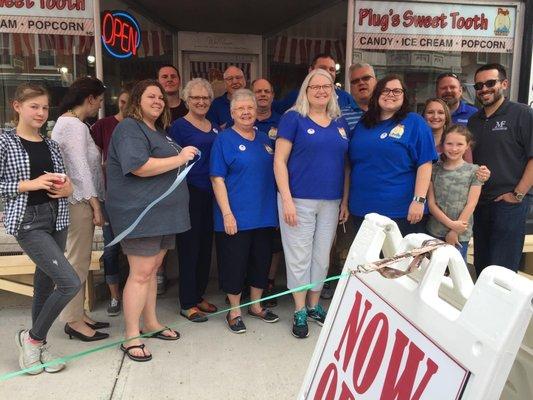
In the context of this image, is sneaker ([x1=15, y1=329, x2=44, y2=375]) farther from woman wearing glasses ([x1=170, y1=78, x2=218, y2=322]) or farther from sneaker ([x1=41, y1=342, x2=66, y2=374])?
woman wearing glasses ([x1=170, y1=78, x2=218, y2=322])

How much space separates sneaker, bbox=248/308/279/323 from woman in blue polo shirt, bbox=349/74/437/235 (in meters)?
1.06

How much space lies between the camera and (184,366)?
2799 millimetres

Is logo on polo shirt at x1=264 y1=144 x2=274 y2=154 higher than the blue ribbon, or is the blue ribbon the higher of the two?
logo on polo shirt at x1=264 y1=144 x2=274 y2=154

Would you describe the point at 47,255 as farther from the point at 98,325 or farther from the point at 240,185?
the point at 240,185

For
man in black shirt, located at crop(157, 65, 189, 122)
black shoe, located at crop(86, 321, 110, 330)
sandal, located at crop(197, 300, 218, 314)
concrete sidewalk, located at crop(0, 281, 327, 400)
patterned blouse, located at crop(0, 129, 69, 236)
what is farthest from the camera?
man in black shirt, located at crop(157, 65, 189, 122)

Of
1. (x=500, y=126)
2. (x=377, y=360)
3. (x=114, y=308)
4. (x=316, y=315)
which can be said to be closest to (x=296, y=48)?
(x=500, y=126)

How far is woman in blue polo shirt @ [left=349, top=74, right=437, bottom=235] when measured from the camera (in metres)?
2.85

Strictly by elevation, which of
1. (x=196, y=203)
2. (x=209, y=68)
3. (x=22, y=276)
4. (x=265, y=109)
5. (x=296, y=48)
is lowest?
(x=22, y=276)

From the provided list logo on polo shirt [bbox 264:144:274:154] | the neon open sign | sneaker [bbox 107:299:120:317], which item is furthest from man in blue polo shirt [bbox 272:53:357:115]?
the neon open sign

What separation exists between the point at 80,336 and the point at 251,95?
6.40 feet

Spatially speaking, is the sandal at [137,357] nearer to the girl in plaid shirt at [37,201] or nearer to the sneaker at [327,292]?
the girl in plaid shirt at [37,201]

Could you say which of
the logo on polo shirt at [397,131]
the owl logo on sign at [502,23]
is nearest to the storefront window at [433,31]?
the owl logo on sign at [502,23]

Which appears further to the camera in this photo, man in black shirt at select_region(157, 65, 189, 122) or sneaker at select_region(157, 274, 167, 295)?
sneaker at select_region(157, 274, 167, 295)

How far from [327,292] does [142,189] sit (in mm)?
1911
